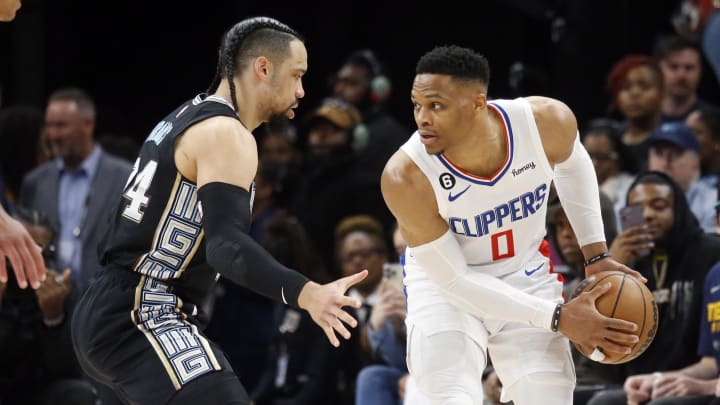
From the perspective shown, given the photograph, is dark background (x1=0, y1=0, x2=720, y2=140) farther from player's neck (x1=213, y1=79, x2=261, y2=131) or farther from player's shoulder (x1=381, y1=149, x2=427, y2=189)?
player's neck (x1=213, y1=79, x2=261, y2=131)

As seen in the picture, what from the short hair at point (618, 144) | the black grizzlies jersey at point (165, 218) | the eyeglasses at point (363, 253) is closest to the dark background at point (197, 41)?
the short hair at point (618, 144)

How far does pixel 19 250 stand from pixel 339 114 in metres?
4.54

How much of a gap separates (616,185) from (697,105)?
1.04 m

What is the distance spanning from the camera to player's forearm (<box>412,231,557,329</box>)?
439 centimetres

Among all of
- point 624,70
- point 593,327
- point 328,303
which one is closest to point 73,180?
point 624,70

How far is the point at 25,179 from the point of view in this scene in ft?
Answer: 25.8

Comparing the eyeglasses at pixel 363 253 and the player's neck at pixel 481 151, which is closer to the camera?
the player's neck at pixel 481 151

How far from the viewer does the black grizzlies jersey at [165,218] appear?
12.9 feet

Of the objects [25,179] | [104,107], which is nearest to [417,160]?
[25,179]

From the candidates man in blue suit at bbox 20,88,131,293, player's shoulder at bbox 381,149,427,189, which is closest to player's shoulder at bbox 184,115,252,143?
A: player's shoulder at bbox 381,149,427,189

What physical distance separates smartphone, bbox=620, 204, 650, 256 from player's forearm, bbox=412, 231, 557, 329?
5.47ft

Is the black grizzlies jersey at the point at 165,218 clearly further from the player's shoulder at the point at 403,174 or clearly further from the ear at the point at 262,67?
the player's shoulder at the point at 403,174

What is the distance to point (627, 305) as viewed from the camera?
14.3ft

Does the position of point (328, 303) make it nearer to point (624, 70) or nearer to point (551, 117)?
point (551, 117)
